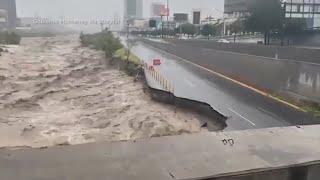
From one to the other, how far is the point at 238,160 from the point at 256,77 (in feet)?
81.4

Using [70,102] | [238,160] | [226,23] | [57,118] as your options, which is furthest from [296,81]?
[226,23]

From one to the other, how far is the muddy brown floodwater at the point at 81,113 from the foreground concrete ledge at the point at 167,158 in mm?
13250

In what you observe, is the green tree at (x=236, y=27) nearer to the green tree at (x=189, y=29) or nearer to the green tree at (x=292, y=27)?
the green tree at (x=189, y=29)

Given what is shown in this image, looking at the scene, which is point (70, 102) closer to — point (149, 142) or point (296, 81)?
point (296, 81)

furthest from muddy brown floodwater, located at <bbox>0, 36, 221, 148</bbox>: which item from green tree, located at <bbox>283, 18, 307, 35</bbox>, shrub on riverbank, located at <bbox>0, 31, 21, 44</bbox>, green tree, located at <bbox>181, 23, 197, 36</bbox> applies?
green tree, located at <bbox>181, 23, 197, 36</bbox>

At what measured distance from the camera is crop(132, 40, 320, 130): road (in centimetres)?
2052

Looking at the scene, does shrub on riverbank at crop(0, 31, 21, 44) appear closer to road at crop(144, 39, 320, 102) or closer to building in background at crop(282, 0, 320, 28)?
building in background at crop(282, 0, 320, 28)

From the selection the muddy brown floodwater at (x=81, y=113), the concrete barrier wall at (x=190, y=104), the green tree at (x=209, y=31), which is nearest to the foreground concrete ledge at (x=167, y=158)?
the concrete barrier wall at (x=190, y=104)

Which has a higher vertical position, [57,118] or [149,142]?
[149,142]

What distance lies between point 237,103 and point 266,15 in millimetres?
49558

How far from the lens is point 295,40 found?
7450cm

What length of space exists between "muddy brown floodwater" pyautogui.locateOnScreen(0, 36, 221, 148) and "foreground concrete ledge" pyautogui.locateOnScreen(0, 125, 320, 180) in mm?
13250

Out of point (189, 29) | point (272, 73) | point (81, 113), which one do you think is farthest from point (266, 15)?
point (189, 29)

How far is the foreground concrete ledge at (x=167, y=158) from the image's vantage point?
612cm
